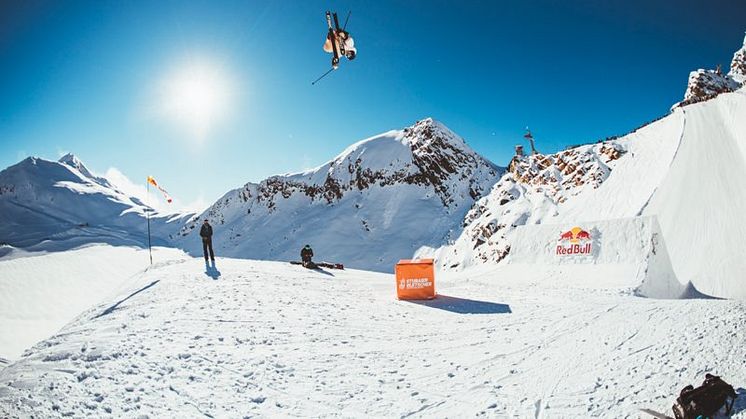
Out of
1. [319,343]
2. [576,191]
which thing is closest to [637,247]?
[319,343]

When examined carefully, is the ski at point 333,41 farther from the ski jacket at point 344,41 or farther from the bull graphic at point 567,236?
the bull graphic at point 567,236

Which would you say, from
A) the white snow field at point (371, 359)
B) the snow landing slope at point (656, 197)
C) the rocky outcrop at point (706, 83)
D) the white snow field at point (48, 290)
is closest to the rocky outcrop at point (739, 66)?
the rocky outcrop at point (706, 83)

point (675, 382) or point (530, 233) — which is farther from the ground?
point (530, 233)

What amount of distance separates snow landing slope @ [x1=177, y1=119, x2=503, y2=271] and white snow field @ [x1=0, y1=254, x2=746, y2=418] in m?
27.7

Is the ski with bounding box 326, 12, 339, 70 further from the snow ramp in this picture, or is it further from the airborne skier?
the snow ramp

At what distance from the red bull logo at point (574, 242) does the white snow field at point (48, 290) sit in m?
A: 17.2

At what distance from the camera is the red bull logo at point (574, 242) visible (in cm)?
1427

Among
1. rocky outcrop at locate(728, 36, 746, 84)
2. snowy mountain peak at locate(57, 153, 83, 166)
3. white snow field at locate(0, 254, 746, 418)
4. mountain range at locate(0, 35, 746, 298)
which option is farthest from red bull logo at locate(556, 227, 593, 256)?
snowy mountain peak at locate(57, 153, 83, 166)

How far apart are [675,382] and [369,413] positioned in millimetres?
4038

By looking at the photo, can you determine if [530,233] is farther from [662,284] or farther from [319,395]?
[319,395]

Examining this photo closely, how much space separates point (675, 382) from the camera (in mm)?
4430

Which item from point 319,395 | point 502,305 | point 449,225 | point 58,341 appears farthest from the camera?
point 449,225

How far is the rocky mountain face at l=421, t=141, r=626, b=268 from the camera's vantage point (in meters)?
26.4

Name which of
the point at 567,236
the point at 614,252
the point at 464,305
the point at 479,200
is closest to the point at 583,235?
the point at 567,236
